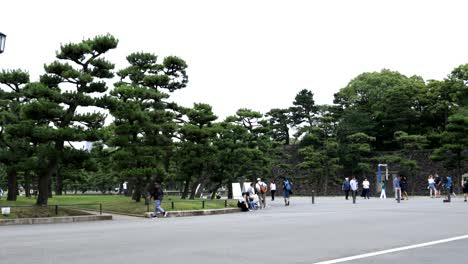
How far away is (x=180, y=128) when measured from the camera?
30.1 m

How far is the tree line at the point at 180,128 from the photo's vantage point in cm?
2212

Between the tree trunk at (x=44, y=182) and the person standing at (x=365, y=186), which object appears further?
the person standing at (x=365, y=186)

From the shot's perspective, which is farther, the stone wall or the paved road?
the stone wall

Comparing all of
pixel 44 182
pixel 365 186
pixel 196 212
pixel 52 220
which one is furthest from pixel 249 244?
pixel 365 186

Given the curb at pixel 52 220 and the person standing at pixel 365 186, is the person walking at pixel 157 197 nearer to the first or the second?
the curb at pixel 52 220

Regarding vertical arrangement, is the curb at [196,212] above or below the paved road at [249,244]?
below

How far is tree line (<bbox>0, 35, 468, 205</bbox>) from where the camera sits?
22.1m

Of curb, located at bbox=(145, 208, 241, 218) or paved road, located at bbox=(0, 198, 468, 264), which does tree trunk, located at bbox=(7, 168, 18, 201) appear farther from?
paved road, located at bbox=(0, 198, 468, 264)

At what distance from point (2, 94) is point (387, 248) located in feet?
89.7

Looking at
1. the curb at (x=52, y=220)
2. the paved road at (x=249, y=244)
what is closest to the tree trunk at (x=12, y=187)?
the curb at (x=52, y=220)

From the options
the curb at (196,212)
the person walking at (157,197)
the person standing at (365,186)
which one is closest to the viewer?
the person walking at (157,197)

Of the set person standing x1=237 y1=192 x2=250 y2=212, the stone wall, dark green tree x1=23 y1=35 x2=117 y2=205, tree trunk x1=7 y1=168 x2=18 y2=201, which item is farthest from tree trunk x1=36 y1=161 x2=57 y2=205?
the stone wall

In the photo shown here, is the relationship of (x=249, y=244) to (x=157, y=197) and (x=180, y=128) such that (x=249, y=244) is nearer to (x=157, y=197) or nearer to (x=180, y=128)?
(x=157, y=197)

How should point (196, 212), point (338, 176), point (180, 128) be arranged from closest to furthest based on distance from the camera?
1. point (196, 212)
2. point (180, 128)
3. point (338, 176)
